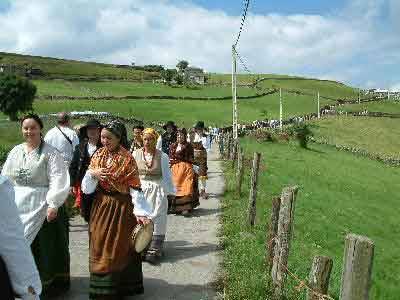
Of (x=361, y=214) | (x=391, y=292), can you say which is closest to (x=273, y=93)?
(x=361, y=214)

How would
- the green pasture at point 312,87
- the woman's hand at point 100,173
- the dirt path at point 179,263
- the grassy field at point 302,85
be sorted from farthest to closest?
the grassy field at point 302,85 → the green pasture at point 312,87 → the dirt path at point 179,263 → the woman's hand at point 100,173

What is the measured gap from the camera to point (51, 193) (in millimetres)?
6723

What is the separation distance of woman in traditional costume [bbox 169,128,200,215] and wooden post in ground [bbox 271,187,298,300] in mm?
6024

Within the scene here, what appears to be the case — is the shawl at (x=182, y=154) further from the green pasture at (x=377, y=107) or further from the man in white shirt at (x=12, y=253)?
the green pasture at (x=377, y=107)

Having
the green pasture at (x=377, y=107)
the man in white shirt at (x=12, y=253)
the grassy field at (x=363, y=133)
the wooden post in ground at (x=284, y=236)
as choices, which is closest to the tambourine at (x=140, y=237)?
the wooden post in ground at (x=284, y=236)

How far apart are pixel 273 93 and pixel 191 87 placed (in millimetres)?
14924

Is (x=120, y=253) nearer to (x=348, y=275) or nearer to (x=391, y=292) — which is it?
(x=348, y=275)

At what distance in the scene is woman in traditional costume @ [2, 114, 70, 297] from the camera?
6699 millimetres

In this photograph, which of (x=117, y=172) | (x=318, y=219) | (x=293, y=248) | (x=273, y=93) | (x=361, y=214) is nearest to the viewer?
(x=117, y=172)

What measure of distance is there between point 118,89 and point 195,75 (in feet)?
147

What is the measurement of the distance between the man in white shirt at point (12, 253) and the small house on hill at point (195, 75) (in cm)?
11902

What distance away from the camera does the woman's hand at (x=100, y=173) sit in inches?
279

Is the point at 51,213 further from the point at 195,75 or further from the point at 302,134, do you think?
the point at 195,75

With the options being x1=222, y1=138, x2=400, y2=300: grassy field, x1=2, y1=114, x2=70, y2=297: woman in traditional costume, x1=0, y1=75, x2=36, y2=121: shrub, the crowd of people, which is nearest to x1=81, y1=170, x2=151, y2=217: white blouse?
the crowd of people
